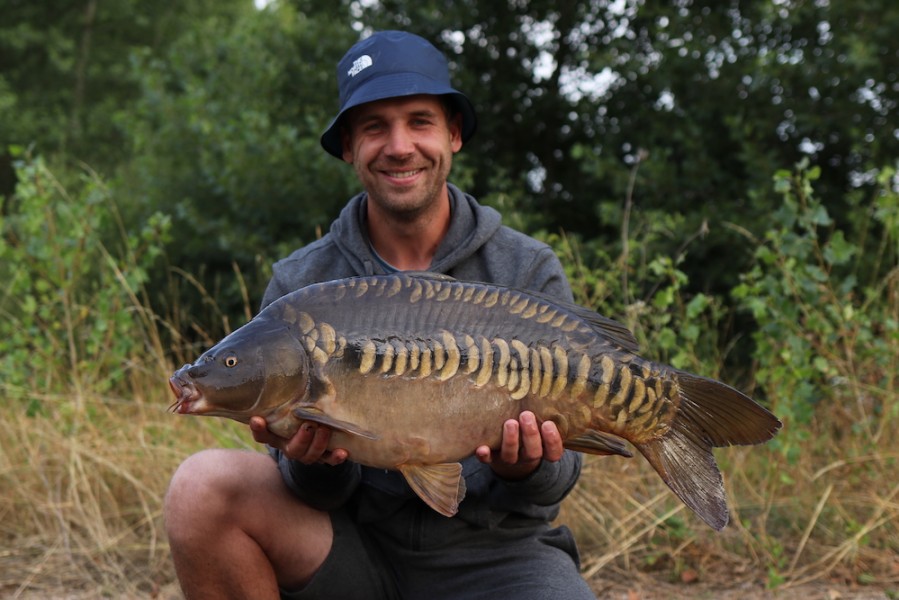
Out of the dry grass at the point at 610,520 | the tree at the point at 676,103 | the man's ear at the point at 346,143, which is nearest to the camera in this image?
the man's ear at the point at 346,143

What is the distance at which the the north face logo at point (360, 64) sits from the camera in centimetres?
230

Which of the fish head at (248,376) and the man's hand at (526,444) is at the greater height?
the fish head at (248,376)

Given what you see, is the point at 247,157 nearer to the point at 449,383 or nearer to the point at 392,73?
the point at 392,73

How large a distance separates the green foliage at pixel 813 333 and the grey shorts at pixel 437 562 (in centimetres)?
124

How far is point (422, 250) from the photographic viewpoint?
2344mm

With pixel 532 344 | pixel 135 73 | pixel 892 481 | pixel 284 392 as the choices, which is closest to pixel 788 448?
pixel 892 481

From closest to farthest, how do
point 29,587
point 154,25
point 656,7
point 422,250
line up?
point 422,250
point 29,587
point 656,7
point 154,25

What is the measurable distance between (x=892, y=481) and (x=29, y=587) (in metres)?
2.43

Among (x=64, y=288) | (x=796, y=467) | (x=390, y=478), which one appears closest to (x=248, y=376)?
(x=390, y=478)

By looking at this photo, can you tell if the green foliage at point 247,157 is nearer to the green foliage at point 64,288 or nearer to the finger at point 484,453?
the green foliage at point 64,288

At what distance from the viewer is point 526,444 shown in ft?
6.00

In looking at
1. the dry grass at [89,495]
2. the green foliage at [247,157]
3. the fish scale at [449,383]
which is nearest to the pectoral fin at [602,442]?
the fish scale at [449,383]

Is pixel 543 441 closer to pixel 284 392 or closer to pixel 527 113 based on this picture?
pixel 284 392

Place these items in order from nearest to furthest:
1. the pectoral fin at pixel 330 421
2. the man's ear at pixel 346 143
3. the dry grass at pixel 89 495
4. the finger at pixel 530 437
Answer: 1. the pectoral fin at pixel 330 421
2. the finger at pixel 530 437
3. the man's ear at pixel 346 143
4. the dry grass at pixel 89 495
